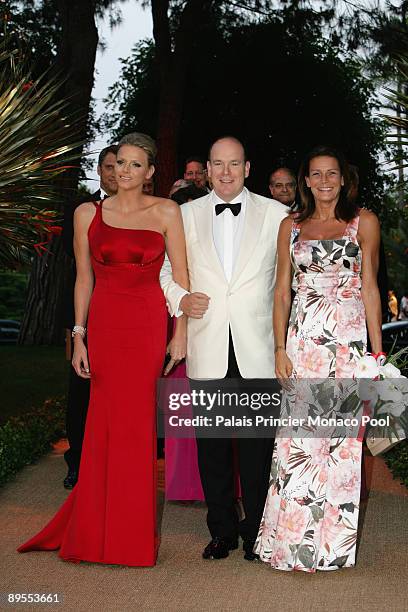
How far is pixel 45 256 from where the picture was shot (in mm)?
17875

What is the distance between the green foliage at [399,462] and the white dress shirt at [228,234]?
294cm

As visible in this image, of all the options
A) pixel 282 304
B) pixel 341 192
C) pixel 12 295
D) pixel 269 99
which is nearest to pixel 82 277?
pixel 282 304

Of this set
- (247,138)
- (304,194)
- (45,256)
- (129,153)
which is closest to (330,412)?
(304,194)

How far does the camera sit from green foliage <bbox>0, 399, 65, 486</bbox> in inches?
324

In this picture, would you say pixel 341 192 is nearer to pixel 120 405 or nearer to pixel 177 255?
pixel 177 255

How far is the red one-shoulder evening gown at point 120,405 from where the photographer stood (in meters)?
5.65

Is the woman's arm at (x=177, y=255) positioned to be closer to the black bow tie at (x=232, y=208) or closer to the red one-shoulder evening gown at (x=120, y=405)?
the red one-shoulder evening gown at (x=120, y=405)

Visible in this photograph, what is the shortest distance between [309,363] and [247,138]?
1613 cm

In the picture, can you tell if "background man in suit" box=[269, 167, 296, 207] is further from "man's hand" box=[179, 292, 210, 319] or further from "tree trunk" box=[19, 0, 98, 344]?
"tree trunk" box=[19, 0, 98, 344]

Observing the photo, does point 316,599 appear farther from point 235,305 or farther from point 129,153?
point 129,153

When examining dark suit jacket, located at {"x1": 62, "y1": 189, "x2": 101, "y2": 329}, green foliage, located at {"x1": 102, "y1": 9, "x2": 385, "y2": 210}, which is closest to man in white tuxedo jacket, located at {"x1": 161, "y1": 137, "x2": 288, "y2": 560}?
dark suit jacket, located at {"x1": 62, "y1": 189, "x2": 101, "y2": 329}

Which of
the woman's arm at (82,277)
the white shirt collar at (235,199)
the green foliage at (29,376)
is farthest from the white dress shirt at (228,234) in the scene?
the green foliage at (29,376)

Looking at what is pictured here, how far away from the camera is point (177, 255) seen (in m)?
5.74

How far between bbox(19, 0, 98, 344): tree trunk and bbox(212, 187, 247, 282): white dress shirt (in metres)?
8.39
